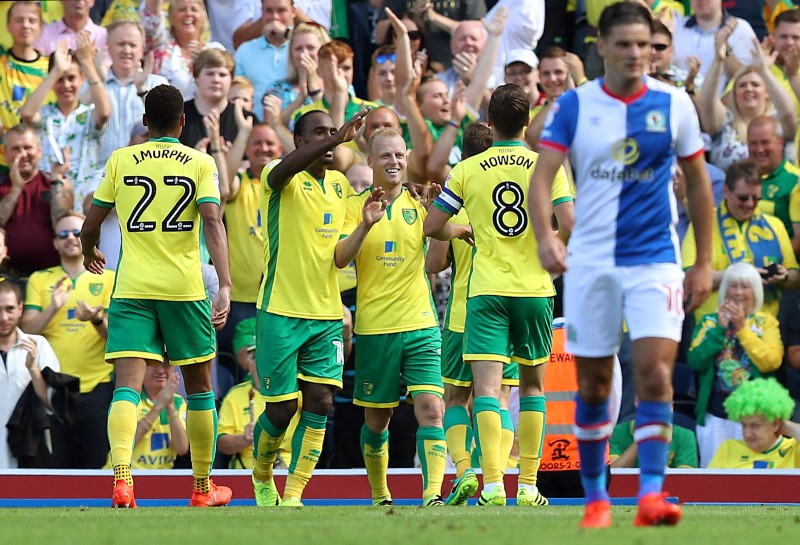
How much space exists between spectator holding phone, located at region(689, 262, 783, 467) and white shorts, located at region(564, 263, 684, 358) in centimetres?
621

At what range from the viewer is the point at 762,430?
1255cm

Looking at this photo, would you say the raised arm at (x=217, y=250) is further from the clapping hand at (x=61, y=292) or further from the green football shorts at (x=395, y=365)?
the clapping hand at (x=61, y=292)

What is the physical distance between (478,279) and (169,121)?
2393mm

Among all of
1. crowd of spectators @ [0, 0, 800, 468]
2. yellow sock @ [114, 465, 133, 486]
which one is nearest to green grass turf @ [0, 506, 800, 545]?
yellow sock @ [114, 465, 133, 486]

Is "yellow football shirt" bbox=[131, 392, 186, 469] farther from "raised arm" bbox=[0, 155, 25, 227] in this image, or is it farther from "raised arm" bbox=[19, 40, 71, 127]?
"raised arm" bbox=[19, 40, 71, 127]

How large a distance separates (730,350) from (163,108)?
20.0 ft

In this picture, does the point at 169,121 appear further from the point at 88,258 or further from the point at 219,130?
the point at 219,130

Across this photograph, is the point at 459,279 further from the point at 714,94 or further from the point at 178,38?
the point at 178,38

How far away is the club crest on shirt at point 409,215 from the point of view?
11164 millimetres

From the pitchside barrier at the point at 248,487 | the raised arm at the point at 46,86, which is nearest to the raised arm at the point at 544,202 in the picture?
the pitchside barrier at the point at 248,487

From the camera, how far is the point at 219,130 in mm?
14820

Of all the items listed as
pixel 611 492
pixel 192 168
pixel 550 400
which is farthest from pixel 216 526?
pixel 611 492

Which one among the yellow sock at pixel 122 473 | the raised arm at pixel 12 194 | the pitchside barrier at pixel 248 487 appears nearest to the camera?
the yellow sock at pixel 122 473

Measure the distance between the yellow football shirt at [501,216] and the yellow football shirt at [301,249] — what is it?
97 centimetres
